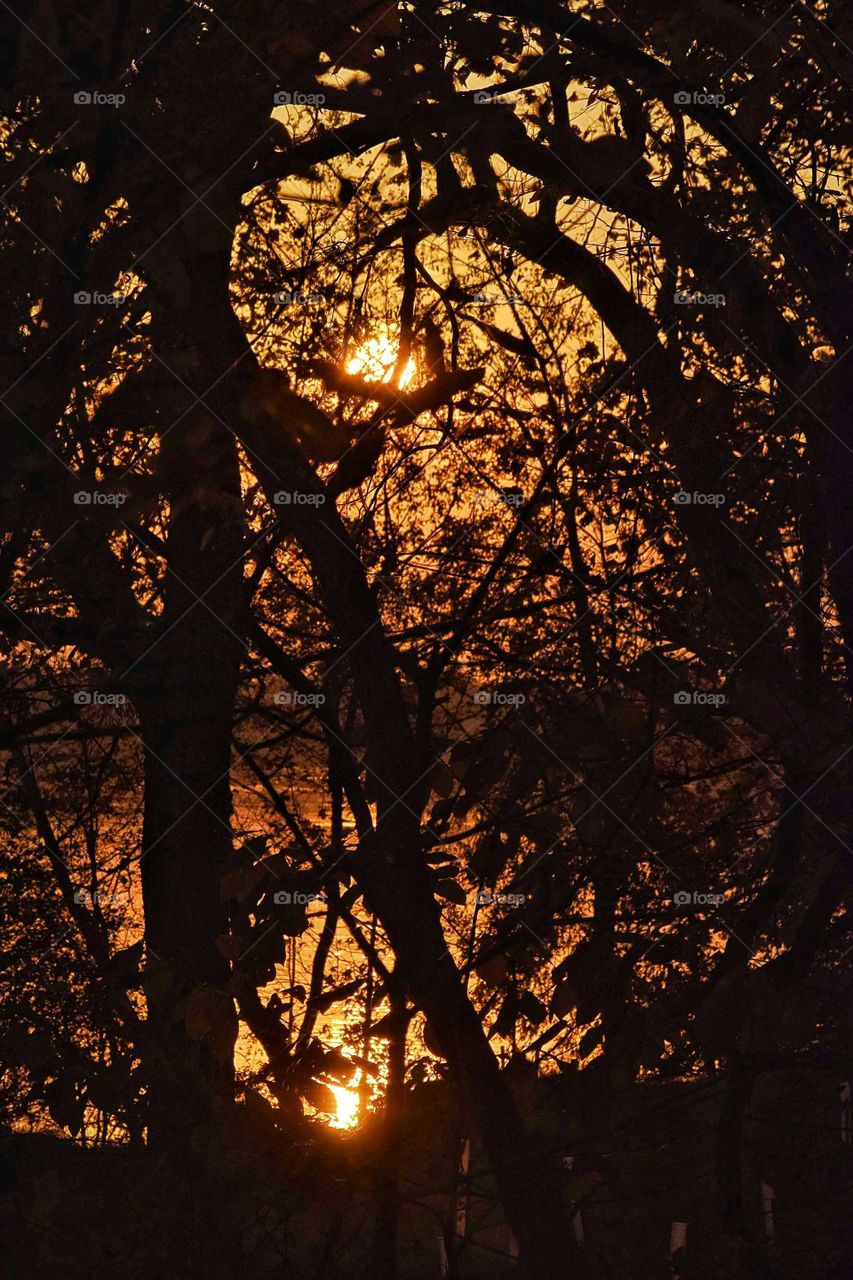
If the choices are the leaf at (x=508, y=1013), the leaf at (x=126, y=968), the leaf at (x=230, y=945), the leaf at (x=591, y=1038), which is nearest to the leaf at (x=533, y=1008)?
the leaf at (x=508, y=1013)

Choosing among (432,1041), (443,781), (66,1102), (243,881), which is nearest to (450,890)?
(443,781)

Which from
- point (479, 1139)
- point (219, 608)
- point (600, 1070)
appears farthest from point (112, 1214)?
point (219, 608)

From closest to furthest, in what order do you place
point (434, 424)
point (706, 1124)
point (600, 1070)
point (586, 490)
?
point (600, 1070)
point (706, 1124)
point (586, 490)
point (434, 424)

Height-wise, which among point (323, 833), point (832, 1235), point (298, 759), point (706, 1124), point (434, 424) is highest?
point (434, 424)

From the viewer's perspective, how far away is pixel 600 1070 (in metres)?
3.66

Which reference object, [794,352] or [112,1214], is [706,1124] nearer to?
[112,1214]

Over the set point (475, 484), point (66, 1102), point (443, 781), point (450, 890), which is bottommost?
point (66, 1102)

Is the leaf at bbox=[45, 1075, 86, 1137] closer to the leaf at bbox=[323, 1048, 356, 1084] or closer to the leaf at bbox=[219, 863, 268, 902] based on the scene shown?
the leaf at bbox=[323, 1048, 356, 1084]

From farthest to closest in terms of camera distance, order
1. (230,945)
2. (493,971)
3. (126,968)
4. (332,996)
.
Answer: (126,968)
(332,996)
(493,971)
(230,945)

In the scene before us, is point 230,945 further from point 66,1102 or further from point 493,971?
point 66,1102

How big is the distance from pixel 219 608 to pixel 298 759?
36.9 inches

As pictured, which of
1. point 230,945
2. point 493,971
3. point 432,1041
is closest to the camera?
point 230,945

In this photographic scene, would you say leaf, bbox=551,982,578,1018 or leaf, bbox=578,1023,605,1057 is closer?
leaf, bbox=551,982,578,1018

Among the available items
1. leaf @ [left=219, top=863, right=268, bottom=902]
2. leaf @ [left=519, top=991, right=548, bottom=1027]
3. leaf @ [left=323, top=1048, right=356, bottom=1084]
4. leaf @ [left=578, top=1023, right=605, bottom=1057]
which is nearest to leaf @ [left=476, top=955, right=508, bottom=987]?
leaf @ [left=519, top=991, right=548, bottom=1027]
